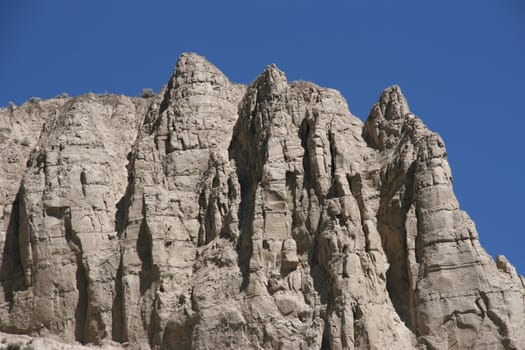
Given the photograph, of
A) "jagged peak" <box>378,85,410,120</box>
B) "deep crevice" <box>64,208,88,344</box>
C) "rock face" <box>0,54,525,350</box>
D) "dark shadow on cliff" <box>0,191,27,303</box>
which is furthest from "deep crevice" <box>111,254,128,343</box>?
"jagged peak" <box>378,85,410,120</box>

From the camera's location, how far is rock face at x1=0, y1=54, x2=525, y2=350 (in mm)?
65188

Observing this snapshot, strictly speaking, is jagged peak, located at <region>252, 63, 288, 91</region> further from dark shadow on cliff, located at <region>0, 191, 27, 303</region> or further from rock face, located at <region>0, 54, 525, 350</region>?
dark shadow on cliff, located at <region>0, 191, 27, 303</region>

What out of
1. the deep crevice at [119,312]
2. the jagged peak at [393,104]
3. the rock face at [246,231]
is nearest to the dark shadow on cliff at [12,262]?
the rock face at [246,231]

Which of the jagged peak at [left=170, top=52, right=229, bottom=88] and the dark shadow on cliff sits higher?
the jagged peak at [left=170, top=52, right=229, bottom=88]

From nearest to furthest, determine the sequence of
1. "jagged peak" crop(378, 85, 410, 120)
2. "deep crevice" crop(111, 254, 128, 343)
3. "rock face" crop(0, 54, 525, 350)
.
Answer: "rock face" crop(0, 54, 525, 350), "deep crevice" crop(111, 254, 128, 343), "jagged peak" crop(378, 85, 410, 120)

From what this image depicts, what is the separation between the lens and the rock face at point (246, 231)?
6519 centimetres

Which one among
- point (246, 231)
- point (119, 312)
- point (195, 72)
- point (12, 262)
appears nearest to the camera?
point (246, 231)

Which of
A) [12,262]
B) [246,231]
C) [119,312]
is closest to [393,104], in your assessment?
[246,231]

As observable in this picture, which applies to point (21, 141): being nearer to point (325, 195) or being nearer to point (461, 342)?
point (325, 195)

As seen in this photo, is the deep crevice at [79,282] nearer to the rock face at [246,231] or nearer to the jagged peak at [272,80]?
the rock face at [246,231]

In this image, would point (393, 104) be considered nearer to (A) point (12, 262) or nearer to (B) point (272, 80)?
(B) point (272, 80)

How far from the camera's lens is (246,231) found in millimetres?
68375

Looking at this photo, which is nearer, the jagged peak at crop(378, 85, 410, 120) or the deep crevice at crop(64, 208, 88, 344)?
the deep crevice at crop(64, 208, 88, 344)

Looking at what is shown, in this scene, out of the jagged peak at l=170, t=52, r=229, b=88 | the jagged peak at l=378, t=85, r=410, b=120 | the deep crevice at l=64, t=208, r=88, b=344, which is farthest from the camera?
the jagged peak at l=170, t=52, r=229, b=88
